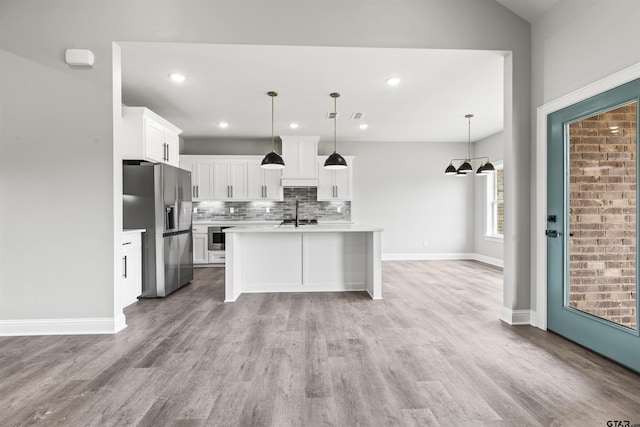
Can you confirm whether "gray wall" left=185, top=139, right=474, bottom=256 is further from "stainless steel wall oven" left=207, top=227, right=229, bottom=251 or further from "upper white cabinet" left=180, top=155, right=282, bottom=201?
"stainless steel wall oven" left=207, top=227, right=229, bottom=251

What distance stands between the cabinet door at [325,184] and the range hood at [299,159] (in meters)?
0.19

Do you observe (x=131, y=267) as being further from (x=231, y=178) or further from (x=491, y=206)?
(x=491, y=206)

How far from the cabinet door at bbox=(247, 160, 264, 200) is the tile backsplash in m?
0.35

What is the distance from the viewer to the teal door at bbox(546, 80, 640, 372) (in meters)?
2.29

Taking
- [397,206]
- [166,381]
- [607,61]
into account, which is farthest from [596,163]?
[397,206]

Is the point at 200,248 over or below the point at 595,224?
below

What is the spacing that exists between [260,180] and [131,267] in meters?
3.45

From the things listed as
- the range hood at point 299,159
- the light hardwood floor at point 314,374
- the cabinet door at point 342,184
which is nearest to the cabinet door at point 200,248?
the range hood at point 299,159

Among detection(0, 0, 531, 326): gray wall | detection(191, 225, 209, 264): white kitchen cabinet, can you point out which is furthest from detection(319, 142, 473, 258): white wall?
detection(0, 0, 531, 326): gray wall

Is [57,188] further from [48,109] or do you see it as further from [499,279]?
[499,279]

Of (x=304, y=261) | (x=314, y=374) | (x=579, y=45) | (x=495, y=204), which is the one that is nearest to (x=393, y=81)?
(x=579, y=45)

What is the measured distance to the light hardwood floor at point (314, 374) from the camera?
1764 mm

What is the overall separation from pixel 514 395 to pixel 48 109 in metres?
4.22

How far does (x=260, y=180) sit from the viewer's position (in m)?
7.04
